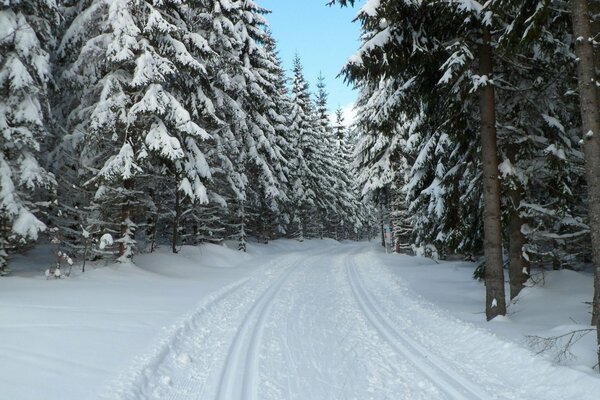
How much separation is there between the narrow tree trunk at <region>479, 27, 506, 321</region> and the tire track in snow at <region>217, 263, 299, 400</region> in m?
5.04

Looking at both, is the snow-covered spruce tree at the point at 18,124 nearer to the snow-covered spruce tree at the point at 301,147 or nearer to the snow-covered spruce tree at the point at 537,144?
the snow-covered spruce tree at the point at 537,144

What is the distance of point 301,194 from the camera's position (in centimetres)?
3878

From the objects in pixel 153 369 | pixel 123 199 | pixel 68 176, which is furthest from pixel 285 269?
pixel 153 369

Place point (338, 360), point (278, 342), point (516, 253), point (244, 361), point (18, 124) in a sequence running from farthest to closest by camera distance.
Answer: point (18, 124) → point (516, 253) → point (278, 342) → point (338, 360) → point (244, 361)

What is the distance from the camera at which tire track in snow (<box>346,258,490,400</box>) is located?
5.23 metres

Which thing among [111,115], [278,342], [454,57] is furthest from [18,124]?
[454,57]

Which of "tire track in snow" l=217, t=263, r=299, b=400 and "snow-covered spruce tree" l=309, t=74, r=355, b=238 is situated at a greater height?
"snow-covered spruce tree" l=309, t=74, r=355, b=238

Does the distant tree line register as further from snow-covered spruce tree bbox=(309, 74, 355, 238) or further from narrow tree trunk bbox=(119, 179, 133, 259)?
snow-covered spruce tree bbox=(309, 74, 355, 238)

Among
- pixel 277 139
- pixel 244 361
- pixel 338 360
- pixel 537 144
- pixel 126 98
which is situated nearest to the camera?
pixel 244 361

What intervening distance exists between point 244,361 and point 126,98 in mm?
10501

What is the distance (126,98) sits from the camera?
1345cm

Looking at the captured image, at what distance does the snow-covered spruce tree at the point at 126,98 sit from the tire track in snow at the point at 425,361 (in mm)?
8316

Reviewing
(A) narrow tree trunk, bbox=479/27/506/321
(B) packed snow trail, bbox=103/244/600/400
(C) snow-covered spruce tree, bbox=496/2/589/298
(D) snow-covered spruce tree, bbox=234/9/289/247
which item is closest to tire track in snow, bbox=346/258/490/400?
(B) packed snow trail, bbox=103/244/600/400

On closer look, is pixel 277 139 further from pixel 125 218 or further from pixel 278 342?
pixel 278 342
